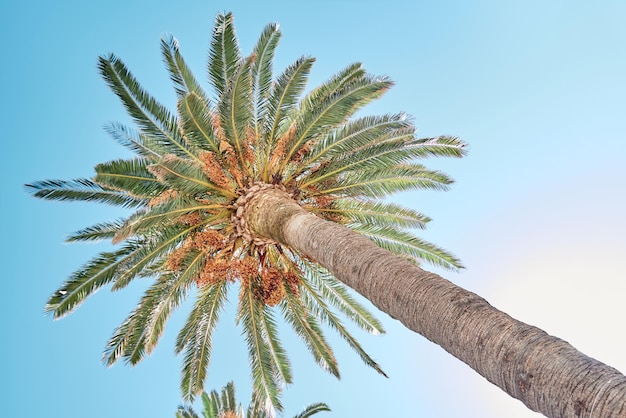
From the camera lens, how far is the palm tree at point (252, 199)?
8.90 m

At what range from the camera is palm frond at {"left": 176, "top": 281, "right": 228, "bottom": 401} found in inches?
434

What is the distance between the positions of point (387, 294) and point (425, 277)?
0.52 meters

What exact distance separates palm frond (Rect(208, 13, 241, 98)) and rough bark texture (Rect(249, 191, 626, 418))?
4044 mm

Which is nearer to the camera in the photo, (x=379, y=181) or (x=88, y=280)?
(x=88, y=280)

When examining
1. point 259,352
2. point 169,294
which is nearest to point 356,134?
point 169,294

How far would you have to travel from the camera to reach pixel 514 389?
4555mm

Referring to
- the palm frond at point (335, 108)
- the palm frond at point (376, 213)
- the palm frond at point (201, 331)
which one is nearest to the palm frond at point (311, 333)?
the palm frond at point (201, 331)

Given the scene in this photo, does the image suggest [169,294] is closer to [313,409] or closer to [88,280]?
[88,280]

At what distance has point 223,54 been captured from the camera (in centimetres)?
1041

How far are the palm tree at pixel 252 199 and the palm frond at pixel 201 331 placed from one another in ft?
0.09

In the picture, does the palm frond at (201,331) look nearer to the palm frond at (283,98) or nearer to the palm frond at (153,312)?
the palm frond at (153,312)

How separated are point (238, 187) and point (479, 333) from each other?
20.3 ft

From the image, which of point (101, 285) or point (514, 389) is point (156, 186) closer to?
point (101, 285)

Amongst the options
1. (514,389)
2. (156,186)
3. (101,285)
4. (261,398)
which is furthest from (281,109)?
(514,389)
